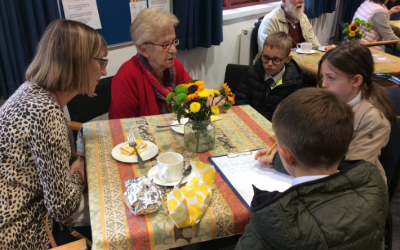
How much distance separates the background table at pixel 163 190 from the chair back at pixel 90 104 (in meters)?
0.49

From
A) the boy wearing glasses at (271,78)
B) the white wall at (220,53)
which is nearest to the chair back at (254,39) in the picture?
the white wall at (220,53)

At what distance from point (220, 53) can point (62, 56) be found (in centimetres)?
282

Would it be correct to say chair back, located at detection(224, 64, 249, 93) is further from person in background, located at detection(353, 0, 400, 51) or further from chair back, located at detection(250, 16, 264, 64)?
person in background, located at detection(353, 0, 400, 51)

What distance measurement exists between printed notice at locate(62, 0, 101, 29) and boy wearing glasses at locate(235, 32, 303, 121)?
1280mm

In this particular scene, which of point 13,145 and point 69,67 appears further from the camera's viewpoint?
point 69,67

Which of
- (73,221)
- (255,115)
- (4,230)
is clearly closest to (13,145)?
(4,230)

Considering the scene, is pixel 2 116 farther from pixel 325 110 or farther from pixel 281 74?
pixel 281 74

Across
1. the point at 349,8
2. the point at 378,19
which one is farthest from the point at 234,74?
the point at 349,8

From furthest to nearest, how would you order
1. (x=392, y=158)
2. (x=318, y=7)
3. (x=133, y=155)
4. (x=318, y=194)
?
1. (x=318, y=7)
2. (x=392, y=158)
3. (x=133, y=155)
4. (x=318, y=194)

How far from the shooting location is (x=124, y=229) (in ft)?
3.21

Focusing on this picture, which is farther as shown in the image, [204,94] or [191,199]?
[204,94]

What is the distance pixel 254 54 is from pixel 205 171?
2775 millimetres

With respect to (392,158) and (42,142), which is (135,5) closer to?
(42,142)

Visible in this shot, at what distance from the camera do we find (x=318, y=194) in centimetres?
81
